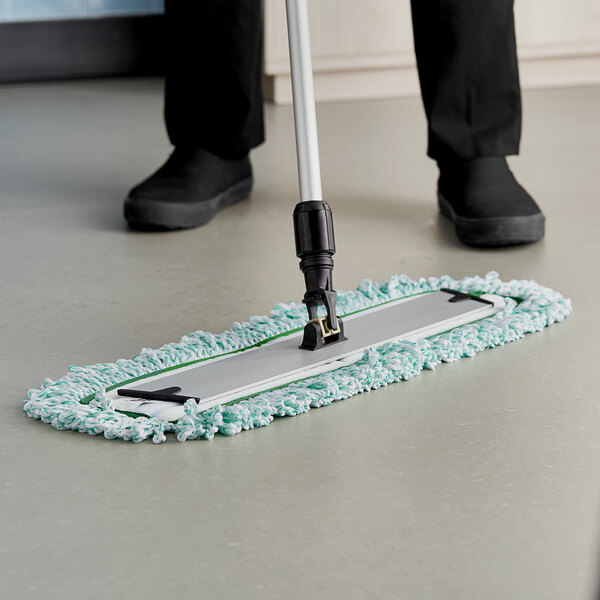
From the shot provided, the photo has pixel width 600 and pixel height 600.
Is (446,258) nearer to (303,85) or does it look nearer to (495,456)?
(303,85)

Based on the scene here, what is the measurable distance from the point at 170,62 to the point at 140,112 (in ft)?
2.90

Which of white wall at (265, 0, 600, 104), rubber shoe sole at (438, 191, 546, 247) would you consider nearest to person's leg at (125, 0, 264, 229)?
rubber shoe sole at (438, 191, 546, 247)

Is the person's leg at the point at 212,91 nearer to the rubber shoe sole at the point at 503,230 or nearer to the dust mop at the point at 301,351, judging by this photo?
the rubber shoe sole at the point at 503,230

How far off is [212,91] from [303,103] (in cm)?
61

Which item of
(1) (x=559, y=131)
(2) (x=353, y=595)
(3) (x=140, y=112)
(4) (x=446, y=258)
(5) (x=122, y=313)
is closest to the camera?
(2) (x=353, y=595)

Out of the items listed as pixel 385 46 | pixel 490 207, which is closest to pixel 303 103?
pixel 490 207

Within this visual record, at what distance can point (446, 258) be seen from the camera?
4.22ft

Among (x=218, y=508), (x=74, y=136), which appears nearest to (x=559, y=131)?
(x=74, y=136)

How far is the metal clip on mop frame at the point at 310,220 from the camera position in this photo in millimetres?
903

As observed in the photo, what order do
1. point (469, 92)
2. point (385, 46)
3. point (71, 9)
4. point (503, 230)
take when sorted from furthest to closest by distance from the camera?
point (71, 9) < point (385, 46) < point (469, 92) < point (503, 230)

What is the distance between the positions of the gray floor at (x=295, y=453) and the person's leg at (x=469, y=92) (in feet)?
0.29

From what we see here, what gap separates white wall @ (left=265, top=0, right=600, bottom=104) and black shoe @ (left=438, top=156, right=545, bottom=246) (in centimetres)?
117

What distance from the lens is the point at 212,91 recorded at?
153 centimetres

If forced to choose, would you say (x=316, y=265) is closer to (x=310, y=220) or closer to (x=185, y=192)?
(x=310, y=220)
